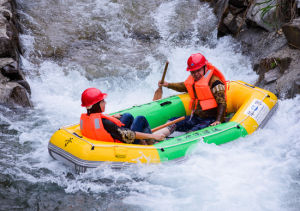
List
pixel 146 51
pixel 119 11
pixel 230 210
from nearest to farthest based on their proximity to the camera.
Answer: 1. pixel 230 210
2. pixel 146 51
3. pixel 119 11

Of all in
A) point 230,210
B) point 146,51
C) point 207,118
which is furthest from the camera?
point 146,51

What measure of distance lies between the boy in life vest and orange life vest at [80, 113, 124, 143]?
2.92ft

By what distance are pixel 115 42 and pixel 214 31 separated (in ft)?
7.53

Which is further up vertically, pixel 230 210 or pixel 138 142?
pixel 138 142

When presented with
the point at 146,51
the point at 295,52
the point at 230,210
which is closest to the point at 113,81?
the point at 146,51

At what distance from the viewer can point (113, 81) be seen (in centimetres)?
743

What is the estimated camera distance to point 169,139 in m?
4.54

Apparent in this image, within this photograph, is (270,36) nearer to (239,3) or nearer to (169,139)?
(239,3)

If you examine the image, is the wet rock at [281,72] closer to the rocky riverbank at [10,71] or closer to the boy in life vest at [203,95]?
the boy in life vest at [203,95]

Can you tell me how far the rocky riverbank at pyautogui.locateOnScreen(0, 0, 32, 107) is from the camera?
6109 mm

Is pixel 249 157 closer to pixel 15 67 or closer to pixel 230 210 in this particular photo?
pixel 230 210

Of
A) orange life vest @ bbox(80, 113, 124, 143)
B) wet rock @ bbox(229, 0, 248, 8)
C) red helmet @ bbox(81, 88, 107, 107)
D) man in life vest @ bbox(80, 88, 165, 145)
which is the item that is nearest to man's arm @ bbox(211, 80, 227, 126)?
man in life vest @ bbox(80, 88, 165, 145)

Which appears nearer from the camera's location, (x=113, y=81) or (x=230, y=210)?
(x=230, y=210)

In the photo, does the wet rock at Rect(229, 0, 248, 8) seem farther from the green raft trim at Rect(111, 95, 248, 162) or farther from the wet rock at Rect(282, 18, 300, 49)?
the green raft trim at Rect(111, 95, 248, 162)
